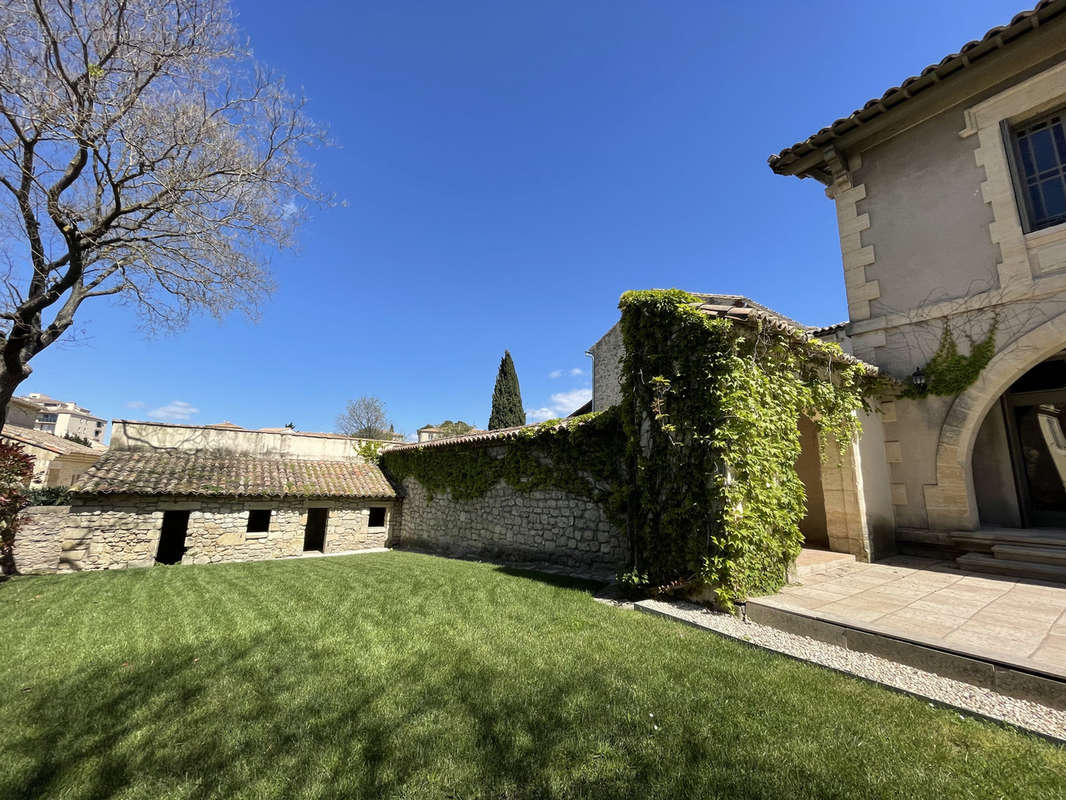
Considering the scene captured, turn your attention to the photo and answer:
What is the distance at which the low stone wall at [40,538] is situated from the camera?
942 centimetres

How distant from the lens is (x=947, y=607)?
13.5 feet

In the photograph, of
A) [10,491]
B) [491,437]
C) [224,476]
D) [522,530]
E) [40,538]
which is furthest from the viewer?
[224,476]

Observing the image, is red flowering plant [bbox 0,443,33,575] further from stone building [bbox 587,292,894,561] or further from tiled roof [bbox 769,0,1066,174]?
tiled roof [bbox 769,0,1066,174]

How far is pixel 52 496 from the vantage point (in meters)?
11.1

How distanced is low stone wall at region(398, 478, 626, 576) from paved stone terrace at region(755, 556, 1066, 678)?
3108 mm

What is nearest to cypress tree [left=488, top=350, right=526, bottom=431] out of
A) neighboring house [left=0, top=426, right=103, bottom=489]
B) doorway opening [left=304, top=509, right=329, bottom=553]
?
doorway opening [left=304, top=509, right=329, bottom=553]

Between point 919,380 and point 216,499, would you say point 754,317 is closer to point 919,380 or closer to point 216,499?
point 919,380

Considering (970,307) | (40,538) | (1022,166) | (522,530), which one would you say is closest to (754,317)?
(970,307)

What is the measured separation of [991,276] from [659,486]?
5.96 meters

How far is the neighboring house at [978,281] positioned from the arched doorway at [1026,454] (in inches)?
0.7

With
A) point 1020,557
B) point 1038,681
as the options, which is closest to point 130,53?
point 1038,681

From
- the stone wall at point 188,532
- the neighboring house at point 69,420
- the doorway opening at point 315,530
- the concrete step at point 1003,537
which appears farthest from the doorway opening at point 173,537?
the neighboring house at point 69,420

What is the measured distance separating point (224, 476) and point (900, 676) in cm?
1520

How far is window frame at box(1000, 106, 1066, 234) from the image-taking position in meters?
6.25
